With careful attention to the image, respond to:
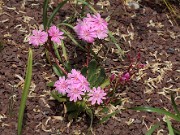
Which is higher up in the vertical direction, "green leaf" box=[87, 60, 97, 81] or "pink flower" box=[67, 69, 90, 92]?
"pink flower" box=[67, 69, 90, 92]

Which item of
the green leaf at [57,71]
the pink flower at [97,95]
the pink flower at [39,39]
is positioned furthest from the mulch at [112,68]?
the pink flower at [39,39]

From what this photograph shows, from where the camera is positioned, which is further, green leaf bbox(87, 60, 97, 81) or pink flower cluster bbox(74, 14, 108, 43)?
green leaf bbox(87, 60, 97, 81)

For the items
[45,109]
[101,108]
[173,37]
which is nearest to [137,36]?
[173,37]

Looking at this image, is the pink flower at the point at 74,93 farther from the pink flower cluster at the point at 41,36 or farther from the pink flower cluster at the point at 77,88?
the pink flower cluster at the point at 41,36

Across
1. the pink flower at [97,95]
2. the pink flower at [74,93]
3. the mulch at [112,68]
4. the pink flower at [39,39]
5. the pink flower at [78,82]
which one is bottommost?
the mulch at [112,68]

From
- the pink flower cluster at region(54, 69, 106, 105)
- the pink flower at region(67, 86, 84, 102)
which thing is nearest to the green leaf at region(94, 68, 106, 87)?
the pink flower cluster at region(54, 69, 106, 105)

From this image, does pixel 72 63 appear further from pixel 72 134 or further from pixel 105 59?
pixel 72 134

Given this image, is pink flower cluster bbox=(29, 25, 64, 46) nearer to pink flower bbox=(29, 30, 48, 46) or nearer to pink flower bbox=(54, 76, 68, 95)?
pink flower bbox=(29, 30, 48, 46)
